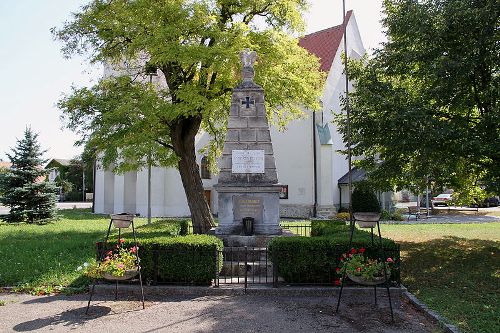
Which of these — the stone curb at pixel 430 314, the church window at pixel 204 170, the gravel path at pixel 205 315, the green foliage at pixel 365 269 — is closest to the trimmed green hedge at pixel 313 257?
the stone curb at pixel 430 314

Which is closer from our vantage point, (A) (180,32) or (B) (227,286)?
(B) (227,286)

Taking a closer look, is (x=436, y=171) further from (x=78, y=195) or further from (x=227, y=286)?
(x=78, y=195)

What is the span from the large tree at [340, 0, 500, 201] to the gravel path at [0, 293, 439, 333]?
492cm

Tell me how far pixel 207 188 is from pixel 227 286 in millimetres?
22274

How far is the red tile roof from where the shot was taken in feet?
96.1

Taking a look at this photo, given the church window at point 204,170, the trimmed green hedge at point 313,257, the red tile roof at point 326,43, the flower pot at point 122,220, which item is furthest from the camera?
the church window at point 204,170

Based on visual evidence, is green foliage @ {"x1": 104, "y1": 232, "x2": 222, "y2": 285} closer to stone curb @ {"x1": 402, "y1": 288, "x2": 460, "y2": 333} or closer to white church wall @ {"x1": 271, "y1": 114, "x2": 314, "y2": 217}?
stone curb @ {"x1": 402, "y1": 288, "x2": 460, "y2": 333}

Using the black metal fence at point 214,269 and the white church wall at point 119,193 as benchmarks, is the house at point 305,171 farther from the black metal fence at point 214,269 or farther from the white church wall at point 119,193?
the black metal fence at point 214,269

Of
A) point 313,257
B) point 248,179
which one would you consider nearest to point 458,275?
point 313,257

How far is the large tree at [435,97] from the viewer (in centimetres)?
1086

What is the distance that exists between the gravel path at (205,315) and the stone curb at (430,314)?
12cm

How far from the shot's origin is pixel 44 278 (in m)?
9.45

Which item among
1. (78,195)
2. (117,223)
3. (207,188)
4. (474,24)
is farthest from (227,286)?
(78,195)

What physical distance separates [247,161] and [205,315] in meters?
5.74
